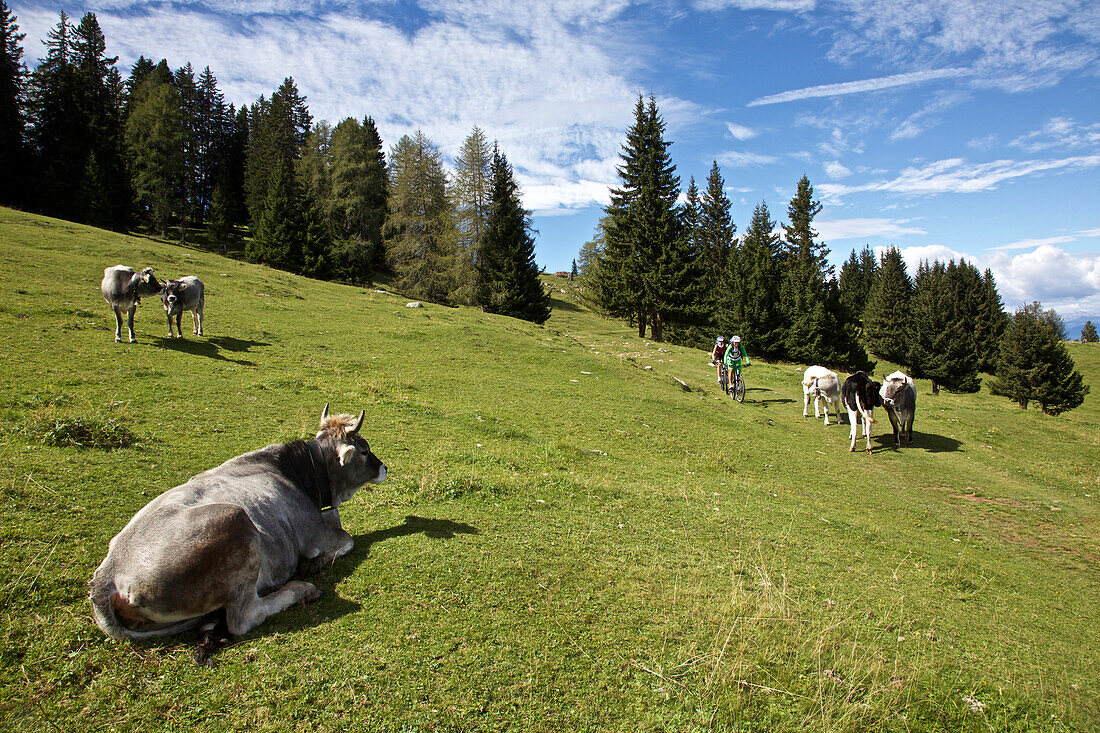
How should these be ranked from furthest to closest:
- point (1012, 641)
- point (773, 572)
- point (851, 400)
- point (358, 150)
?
point (358, 150)
point (851, 400)
point (773, 572)
point (1012, 641)

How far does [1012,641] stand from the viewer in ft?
18.5

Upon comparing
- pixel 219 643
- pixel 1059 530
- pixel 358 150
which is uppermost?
pixel 358 150

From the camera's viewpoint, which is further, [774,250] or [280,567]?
[774,250]

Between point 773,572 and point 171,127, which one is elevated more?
point 171,127

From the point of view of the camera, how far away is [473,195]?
152 feet

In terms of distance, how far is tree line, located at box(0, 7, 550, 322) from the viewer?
149 ft

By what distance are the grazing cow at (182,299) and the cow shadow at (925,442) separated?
22.1 meters

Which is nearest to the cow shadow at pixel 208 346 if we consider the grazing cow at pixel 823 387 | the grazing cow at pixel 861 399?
the grazing cow at pixel 861 399

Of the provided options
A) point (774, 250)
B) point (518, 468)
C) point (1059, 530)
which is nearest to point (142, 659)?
point (518, 468)

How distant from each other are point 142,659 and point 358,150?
58.8 metres

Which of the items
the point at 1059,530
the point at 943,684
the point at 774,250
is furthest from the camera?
the point at 774,250

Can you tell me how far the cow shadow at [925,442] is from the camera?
55.5 ft

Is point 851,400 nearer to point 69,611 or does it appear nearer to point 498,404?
point 498,404

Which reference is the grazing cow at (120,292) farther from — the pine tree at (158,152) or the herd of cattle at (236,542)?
the pine tree at (158,152)
